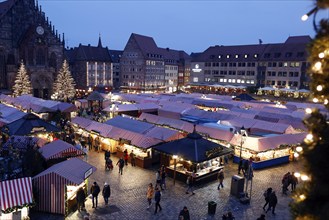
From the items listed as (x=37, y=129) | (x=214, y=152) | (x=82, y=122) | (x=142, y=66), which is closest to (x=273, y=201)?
(x=214, y=152)

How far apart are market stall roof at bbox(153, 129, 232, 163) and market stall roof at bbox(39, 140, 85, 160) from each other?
17.5 ft

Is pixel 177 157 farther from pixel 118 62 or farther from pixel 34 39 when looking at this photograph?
pixel 118 62

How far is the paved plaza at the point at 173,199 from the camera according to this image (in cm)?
Result: 1444

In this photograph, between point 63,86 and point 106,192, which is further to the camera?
point 63,86

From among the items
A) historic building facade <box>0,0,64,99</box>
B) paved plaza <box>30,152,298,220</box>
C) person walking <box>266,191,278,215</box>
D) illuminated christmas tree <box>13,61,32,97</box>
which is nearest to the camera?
paved plaza <box>30,152,298,220</box>

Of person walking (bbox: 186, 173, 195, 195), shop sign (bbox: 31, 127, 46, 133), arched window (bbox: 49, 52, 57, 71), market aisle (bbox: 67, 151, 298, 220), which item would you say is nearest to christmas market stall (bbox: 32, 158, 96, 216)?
market aisle (bbox: 67, 151, 298, 220)

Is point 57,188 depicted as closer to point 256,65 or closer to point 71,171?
point 71,171

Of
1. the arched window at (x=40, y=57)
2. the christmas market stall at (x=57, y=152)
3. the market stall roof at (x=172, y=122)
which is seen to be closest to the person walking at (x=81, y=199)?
the christmas market stall at (x=57, y=152)

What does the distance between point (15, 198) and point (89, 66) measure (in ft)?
238

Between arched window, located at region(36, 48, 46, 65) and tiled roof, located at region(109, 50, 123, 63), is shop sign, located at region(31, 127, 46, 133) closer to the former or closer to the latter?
arched window, located at region(36, 48, 46, 65)

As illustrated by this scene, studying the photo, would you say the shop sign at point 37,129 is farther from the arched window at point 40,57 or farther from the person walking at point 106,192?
the arched window at point 40,57

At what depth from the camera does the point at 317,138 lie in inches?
199

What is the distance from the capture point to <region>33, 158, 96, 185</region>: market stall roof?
1344 cm

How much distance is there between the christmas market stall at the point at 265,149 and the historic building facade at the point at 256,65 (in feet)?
165
